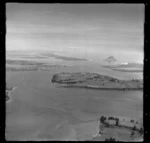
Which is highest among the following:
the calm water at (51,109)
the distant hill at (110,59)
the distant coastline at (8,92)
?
the distant hill at (110,59)

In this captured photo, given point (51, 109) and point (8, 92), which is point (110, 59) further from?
point (8, 92)

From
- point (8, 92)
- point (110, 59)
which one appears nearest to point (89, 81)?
point (110, 59)

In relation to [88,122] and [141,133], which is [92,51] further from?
[141,133]

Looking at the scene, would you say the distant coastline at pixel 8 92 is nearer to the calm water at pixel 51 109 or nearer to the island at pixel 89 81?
the calm water at pixel 51 109

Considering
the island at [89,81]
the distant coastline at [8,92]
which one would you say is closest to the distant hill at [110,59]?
the island at [89,81]

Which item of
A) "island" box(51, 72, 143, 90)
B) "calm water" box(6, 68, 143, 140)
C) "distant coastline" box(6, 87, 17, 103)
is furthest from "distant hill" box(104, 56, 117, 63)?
"distant coastline" box(6, 87, 17, 103)
